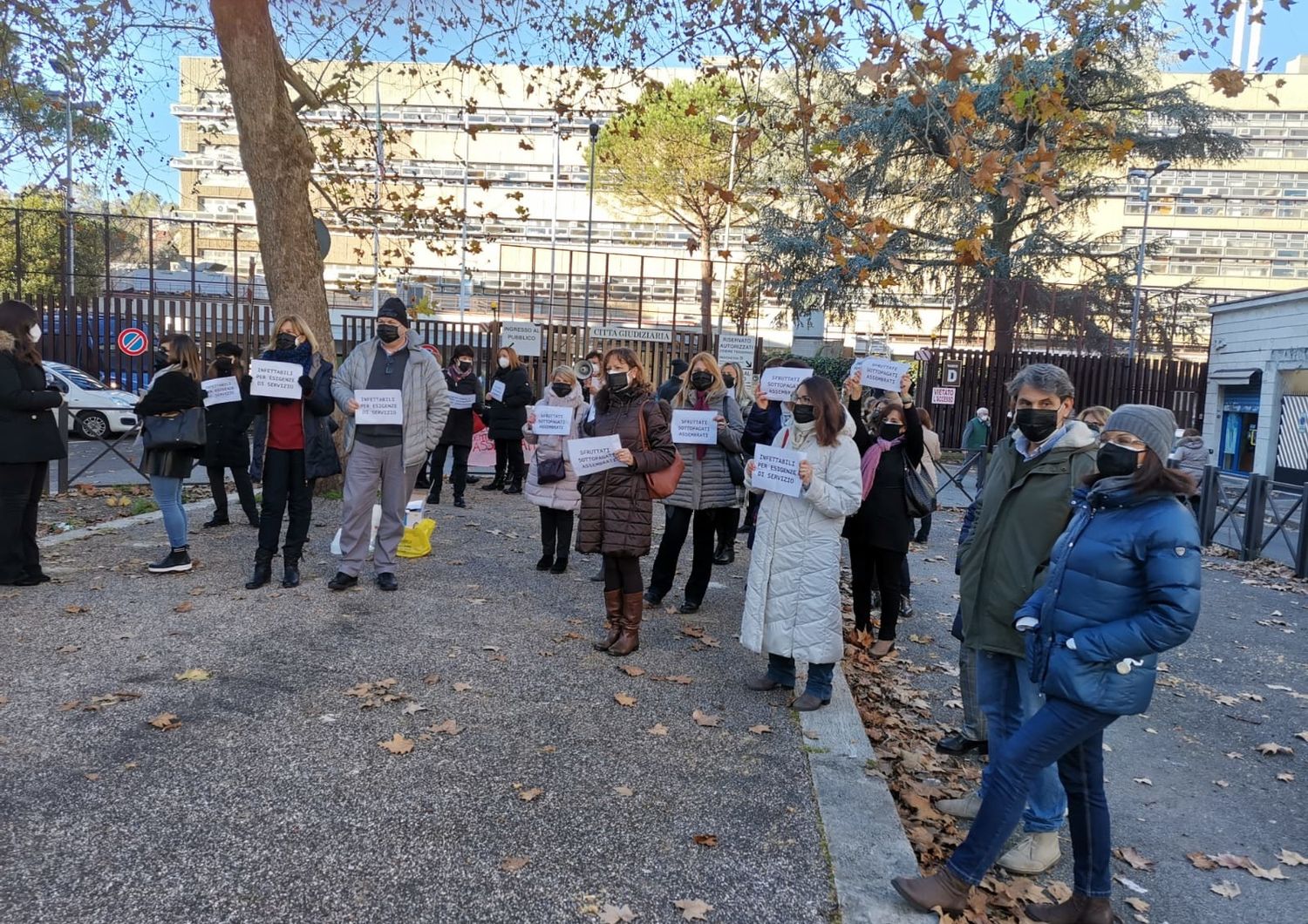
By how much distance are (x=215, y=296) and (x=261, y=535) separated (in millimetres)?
15694

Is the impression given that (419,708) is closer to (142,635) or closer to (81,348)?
(142,635)

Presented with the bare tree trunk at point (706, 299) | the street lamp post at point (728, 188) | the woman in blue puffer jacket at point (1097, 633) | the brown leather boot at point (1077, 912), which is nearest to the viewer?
the woman in blue puffer jacket at point (1097, 633)

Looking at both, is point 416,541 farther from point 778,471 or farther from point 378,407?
point 778,471

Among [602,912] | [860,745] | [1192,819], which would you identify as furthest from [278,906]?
[1192,819]

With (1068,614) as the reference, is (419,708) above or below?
below

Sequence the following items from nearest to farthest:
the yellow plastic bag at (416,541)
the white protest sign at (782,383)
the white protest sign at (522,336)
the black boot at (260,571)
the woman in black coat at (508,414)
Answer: the black boot at (260,571) < the white protest sign at (782,383) < the yellow plastic bag at (416,541) < the woman in black coat at (508,414) < the white protest sign at (522,336)

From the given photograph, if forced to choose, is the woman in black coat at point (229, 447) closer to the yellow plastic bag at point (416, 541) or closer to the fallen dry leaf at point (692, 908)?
the yellow plastic bag at point (416, 541)

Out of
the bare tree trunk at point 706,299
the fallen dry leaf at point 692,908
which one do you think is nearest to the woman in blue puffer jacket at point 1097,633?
the fallen dry leaf at point 692,908

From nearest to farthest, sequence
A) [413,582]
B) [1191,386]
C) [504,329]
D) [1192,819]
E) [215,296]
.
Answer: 1. [1192,819]
2. [413,582]
3. [504,329]
4. [215,296]
5. [1191,386]

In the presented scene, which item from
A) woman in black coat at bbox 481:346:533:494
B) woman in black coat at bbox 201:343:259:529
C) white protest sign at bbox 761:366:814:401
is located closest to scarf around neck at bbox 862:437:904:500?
white protest sign at bbox 761:366:814:401

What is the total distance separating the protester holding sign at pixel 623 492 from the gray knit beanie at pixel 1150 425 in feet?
9.58

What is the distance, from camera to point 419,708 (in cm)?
468

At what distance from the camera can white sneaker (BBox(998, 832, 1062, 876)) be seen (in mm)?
3713

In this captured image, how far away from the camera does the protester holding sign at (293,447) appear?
261 inches
